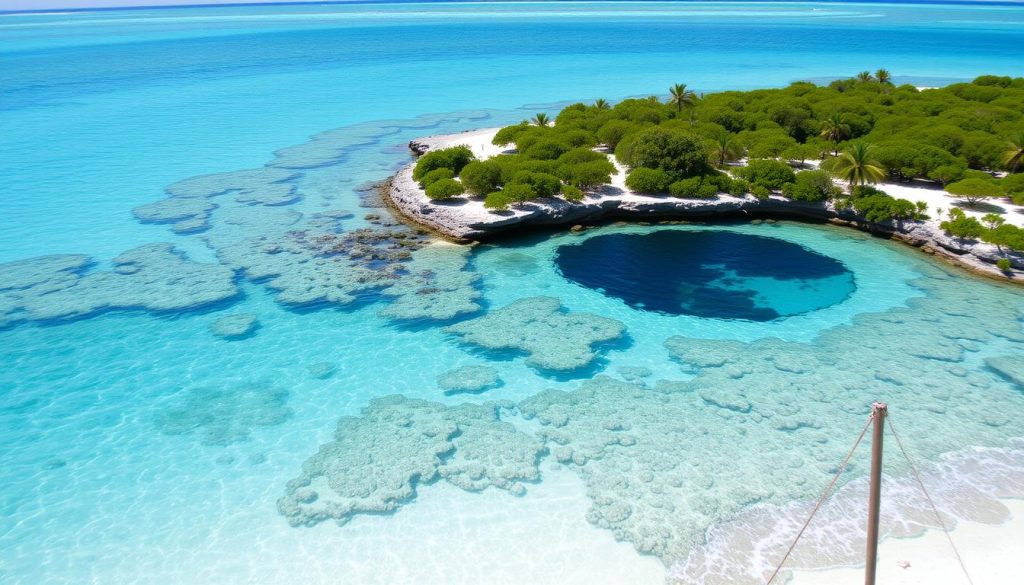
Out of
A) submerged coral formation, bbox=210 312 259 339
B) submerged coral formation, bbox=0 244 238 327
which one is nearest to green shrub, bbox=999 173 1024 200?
submerged coral formation, bbox=210 312 259 339

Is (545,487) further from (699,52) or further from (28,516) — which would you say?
(699,52)

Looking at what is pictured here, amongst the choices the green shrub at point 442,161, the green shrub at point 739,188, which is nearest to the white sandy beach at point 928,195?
the green shrub at point 442,161

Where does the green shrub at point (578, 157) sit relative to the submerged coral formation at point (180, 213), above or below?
above

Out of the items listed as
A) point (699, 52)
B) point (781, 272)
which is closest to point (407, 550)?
point (781, 272)

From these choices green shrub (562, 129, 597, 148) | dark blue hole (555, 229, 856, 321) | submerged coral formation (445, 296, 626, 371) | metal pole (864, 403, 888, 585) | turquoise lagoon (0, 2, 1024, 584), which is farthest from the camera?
green shrub (562, 129, 597, 148)

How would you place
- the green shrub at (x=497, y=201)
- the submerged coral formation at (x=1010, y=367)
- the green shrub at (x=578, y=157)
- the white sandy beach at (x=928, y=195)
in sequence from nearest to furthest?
the submerged coral formation at (x=1010, y=367) < the white sandy beach at (x=928, y=195) < the green shrub at (x=497, y=201) < the green shrub at (x=578, y=157)

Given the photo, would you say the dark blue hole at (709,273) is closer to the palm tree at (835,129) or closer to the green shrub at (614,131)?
the green shrub at (614,131)

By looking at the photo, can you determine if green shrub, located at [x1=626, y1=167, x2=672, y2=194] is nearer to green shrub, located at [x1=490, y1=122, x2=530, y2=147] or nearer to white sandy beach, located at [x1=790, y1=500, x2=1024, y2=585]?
green shrub, located at [x1=490, y1=122, x2=530, y2=147]
